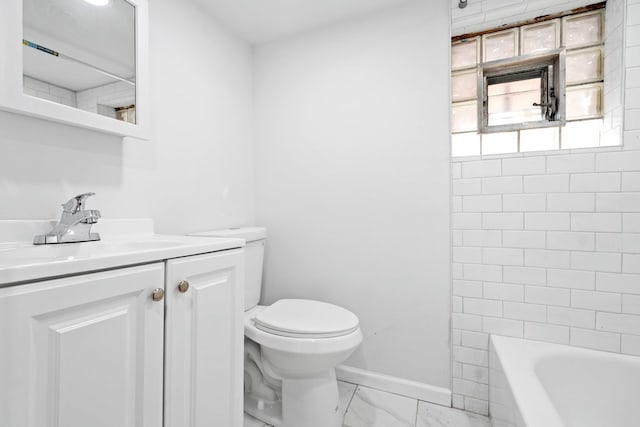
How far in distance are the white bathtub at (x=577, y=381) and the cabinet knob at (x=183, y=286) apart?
116 cm

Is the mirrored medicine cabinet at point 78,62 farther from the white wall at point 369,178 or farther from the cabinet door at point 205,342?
the white wall at point 369,178

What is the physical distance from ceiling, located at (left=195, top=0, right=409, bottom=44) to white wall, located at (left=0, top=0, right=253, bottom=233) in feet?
0.30

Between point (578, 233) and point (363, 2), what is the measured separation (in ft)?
5.18

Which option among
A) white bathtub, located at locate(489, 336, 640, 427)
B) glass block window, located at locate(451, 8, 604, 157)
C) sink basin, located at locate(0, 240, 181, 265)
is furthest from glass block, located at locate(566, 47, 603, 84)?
sink basin, located at locate(0, 240, 181, 265)

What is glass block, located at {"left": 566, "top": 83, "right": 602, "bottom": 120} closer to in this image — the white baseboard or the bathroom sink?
the white baseboard

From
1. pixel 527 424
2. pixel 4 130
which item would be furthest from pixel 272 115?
pixel 527 424

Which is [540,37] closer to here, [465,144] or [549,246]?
[465,144]

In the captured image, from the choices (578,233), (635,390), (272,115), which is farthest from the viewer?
(272,115)

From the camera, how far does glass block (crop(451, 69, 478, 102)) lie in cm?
157

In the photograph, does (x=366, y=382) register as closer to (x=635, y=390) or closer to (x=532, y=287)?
(x=532, y=287)

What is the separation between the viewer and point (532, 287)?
4.54 feet

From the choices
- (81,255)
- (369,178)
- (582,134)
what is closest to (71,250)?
(81,255)

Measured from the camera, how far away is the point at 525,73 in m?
1.52

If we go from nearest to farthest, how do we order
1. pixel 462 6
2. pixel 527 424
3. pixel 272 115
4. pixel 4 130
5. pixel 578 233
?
pixel 527 424 → pixel 4 130 → pixel 578 233 → pixel 462 6 → pixel 272 115
